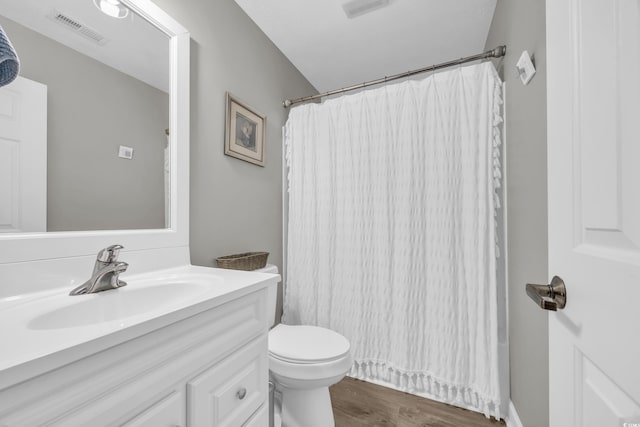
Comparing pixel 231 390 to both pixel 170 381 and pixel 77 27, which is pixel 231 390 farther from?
pixel 77 27

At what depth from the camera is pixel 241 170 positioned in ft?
5.40

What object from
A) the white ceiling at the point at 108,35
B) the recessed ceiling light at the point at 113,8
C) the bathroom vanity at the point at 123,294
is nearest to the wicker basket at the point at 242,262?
the bathroom vanity at the point at 123,294

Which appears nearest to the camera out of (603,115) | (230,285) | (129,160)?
(603,115)

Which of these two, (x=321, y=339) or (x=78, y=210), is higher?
(x=78, y=210)

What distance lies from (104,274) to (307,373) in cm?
87

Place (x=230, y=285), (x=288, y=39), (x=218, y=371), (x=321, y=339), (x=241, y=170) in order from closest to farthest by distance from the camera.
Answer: (x=218, y=371) → (x=230, y=285) → (x=321, y=339) → (x=241, y=170) → (x=288, y=39)

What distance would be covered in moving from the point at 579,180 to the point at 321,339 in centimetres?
121

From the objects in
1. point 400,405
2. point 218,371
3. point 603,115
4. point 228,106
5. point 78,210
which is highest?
point 228,106

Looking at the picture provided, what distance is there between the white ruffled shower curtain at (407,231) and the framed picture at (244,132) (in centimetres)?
30

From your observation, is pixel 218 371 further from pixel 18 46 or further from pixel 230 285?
pixel 18 46

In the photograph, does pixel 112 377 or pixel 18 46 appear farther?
pixel 18 46

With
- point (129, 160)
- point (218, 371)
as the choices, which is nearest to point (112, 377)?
point (218, 371)

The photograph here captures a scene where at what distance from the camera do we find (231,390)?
0.74 m

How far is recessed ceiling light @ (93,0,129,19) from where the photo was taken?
98cm
